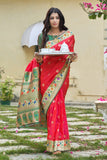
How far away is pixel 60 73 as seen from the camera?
429 centimetres

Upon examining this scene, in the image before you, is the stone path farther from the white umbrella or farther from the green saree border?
the white umbrella

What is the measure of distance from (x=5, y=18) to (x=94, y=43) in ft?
9.77

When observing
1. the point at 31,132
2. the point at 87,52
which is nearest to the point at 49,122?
the point at 31,132

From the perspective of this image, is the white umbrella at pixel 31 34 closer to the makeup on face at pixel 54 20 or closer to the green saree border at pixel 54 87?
the makeup on face at pixel 54 20

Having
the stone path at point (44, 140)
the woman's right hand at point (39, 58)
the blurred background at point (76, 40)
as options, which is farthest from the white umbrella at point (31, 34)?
the woman's right hand at point (39, 58)

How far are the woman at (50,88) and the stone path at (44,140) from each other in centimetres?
25

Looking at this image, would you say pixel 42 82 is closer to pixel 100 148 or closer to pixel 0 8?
pixel 100 148

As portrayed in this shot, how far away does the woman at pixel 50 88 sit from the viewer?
417 centimetres

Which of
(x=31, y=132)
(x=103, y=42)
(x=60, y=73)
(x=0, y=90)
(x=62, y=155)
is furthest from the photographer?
(x=103, y=42)

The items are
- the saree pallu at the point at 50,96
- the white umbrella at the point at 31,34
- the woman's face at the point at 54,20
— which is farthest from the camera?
the white umbrella at the point at 31,34

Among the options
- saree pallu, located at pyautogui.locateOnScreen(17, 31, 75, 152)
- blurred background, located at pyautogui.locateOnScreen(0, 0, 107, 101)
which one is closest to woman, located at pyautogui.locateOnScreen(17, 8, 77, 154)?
saree pallu, located at pyautogui.locateOnScreen(17, 31, 75, 152)

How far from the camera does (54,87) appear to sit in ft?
14.0

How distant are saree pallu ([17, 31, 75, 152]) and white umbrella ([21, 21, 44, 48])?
793cm

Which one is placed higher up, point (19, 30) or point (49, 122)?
point (19, 30)
